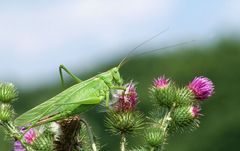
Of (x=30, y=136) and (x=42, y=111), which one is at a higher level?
(x=42, y=111)

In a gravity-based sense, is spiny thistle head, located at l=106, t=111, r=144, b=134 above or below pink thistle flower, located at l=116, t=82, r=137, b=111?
below

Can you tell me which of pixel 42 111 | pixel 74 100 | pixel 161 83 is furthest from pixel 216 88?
pixel 42 111

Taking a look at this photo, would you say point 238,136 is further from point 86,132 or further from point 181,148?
point 86,132

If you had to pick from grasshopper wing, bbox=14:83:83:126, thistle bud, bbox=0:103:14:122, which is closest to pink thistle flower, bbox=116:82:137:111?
grasshopper wing, bbox=14:83:83:126

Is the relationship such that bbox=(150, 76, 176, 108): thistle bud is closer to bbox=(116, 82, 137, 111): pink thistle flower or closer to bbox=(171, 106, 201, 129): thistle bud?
bbox=(171, 106, 201, 129): thistle bud

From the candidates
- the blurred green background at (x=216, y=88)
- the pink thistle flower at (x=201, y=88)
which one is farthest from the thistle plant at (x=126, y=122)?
the blurred green background at (x=216, y=88)

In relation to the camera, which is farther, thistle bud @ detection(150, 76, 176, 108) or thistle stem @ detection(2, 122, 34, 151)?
thistle bud @ detection(150, 76, 176, 108)

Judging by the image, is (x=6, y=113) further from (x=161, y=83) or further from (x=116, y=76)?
(x=161, y=83)
